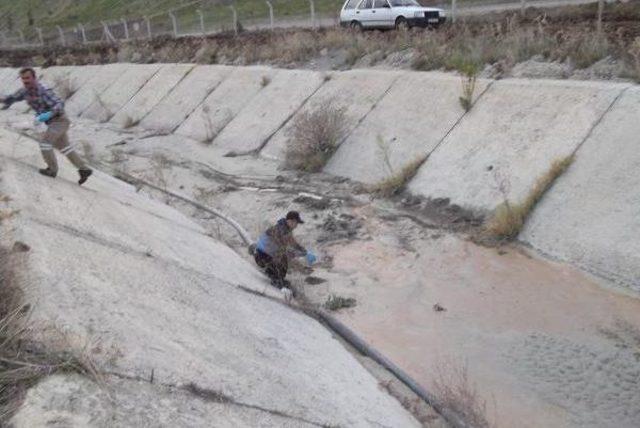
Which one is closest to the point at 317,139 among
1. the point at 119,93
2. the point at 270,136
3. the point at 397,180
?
the point at 270,136

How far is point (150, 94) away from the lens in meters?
23.2

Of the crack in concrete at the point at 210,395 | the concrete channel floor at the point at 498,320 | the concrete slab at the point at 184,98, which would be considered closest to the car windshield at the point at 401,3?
the concrete slab at the point at 184,98

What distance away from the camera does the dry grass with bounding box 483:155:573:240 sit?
930 cm

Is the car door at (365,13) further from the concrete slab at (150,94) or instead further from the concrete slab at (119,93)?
the concrete slab at (119,93)

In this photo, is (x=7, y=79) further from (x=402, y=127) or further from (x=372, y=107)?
(x=402, y=127)

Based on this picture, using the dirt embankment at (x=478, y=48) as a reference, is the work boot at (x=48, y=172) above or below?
above

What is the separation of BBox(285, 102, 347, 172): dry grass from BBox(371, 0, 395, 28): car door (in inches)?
351

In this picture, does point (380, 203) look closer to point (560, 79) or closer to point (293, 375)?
point (560, 79)

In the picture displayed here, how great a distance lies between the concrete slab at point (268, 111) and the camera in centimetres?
1603

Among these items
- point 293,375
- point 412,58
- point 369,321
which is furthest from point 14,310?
point 412,58

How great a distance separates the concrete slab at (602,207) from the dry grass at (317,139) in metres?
5.15

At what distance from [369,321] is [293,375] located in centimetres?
269

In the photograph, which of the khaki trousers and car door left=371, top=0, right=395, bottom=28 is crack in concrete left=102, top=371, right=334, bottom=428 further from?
car door left=371, top=0, right=395, bottom=28

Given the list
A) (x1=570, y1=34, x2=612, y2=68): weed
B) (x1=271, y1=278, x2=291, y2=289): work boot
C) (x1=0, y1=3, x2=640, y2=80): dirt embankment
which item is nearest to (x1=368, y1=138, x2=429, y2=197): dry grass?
(x1=0, y1=3, x2=640, y2=80): dirt embankment
